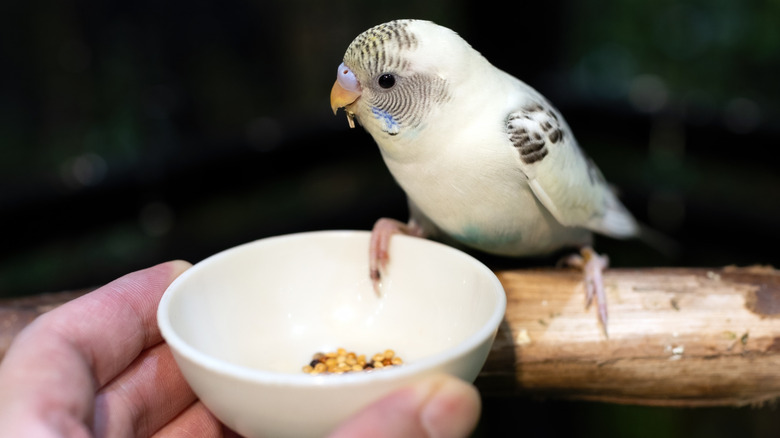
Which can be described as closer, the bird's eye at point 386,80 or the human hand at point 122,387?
the human hand at point 122,387

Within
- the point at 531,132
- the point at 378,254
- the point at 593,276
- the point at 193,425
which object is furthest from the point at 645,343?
the point at 193,425

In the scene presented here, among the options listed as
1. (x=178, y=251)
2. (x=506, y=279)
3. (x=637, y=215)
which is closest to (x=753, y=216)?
(x=637, y=215)

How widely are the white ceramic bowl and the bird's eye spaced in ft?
1.28

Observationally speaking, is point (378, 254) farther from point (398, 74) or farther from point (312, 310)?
point (398, 74)

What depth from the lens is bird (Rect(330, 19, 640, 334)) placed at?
1432mm

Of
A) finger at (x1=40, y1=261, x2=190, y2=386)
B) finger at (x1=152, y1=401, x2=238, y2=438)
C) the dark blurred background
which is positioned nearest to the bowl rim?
finger at (x1=40, y1=261, x2=190, y2=386)

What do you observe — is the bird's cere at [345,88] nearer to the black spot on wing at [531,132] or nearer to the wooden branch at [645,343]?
the black spot on wing at [531,132]

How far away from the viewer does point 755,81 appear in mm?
3691

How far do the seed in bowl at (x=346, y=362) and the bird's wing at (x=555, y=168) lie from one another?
57 cm

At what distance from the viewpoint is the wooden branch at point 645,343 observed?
1667 millimetres

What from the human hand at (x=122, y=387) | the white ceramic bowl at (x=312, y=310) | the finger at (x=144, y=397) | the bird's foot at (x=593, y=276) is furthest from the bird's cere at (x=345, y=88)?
the bird's foot at (x=593, y=276)

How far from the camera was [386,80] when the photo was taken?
1.43m

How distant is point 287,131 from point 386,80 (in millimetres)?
2361

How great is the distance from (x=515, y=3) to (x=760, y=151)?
157cm
